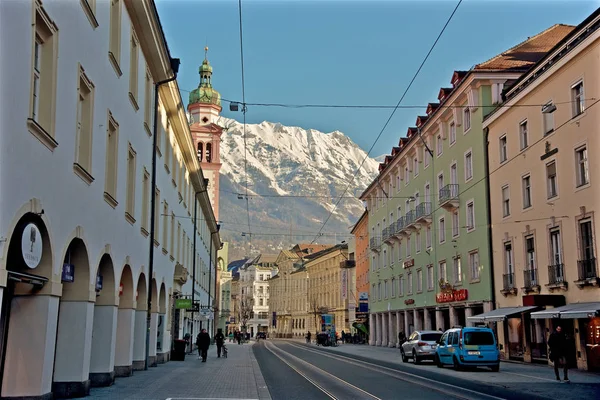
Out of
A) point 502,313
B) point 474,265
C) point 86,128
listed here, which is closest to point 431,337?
point 502,313

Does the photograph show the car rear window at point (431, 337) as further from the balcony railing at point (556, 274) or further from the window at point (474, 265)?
the balcony railing at point (556, 274)

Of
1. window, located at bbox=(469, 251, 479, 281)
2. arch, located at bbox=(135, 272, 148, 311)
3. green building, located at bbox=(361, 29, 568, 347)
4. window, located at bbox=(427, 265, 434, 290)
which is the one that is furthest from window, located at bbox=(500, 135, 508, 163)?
arch, located at bbox=(135, 272, 148, 311)

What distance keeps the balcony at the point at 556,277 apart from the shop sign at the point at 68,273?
2069 cm

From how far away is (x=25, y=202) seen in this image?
11.6 m

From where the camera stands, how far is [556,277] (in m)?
29.5

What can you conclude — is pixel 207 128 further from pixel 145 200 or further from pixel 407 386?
pixel 407 386

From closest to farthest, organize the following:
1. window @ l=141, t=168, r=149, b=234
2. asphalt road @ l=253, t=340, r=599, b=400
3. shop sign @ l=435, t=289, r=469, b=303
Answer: asphalt road @ l=253, t=340, r=599, b=400 → window @ l=141, t=168, r=149, b=234 → shop sign @ l=435, t=289, r=469, b=303

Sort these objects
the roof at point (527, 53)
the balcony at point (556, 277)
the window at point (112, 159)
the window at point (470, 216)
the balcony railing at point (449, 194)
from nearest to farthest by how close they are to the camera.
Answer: the window at point (112, 159) < the balcony at point (556, 277) < the roof at point (527, 53) < the window at point (470, 216) < the balcony railing at point (449, 194)

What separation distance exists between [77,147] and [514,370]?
65.2ft

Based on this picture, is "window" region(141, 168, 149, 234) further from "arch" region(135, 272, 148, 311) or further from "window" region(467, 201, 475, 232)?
"window" region(467, 201, 475, 232)

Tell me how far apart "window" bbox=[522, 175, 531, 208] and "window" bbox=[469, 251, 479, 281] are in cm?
707

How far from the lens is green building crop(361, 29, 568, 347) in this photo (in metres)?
38.7

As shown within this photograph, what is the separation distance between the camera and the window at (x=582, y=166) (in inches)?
1073

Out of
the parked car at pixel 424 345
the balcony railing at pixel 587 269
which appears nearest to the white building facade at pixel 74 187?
the parked car at pixel 424 345
